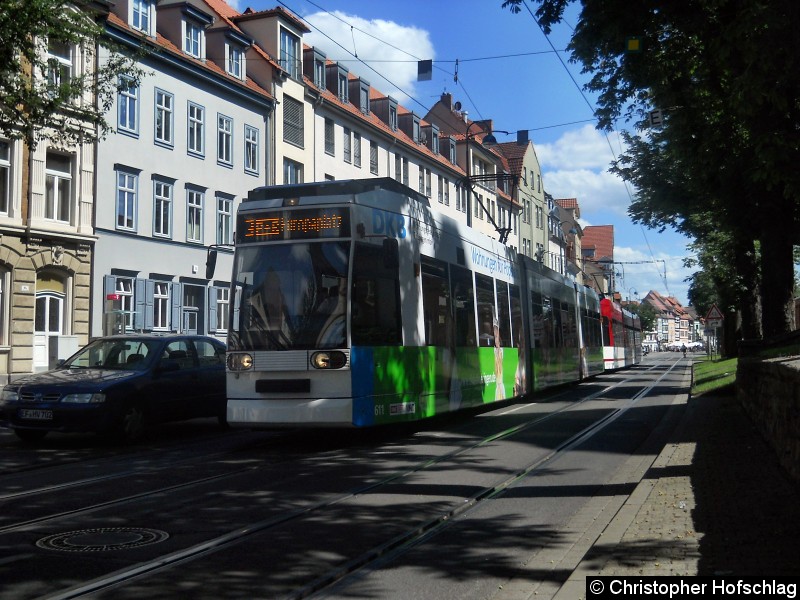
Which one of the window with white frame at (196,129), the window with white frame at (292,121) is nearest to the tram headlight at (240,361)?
the window with white frame at (196,129)

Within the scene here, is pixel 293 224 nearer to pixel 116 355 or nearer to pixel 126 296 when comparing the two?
pixel 116 355

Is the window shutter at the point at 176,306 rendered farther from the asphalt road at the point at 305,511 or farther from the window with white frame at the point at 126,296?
the asphalt road at the point at 305,511

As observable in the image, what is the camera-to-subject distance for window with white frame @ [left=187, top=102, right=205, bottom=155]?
108ft

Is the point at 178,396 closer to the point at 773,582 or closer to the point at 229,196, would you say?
the point at 773,582

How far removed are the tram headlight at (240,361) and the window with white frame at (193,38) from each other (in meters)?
24.0

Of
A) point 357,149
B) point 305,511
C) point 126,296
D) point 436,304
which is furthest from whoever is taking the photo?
point 357,149

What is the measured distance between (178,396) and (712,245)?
27494 mm

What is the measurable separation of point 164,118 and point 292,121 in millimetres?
8722

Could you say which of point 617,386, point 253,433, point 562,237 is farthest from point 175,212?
point 562,237

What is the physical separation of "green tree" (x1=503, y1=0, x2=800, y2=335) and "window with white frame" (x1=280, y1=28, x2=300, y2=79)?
59.9 feet

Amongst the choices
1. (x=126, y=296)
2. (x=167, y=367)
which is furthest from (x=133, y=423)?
(x=126, y=296)

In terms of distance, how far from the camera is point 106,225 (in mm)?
28844

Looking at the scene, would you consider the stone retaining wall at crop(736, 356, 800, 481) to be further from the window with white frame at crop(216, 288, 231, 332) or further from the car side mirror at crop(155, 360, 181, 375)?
the window with white frame at crop(216, 288, 231, 332)

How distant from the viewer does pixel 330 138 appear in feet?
139
